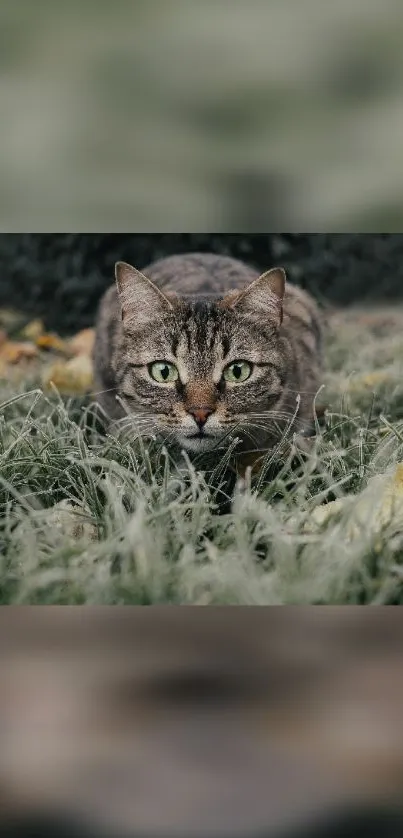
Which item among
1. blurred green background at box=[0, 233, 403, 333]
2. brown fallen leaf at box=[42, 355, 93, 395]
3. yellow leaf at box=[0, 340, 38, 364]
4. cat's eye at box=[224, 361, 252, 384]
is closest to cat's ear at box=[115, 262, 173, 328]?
cat's eye at box=[224, 361, 252, 384]

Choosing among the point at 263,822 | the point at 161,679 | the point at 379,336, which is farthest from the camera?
the point at 379,336

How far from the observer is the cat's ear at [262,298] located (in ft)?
4.62

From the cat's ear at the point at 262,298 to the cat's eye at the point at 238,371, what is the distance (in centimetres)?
7

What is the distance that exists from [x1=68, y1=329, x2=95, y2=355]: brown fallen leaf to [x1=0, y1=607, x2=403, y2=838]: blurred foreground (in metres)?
1.24

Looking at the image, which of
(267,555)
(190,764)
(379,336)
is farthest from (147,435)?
(379,336)

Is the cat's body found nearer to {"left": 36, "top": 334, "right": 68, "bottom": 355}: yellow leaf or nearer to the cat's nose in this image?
the cat's nose

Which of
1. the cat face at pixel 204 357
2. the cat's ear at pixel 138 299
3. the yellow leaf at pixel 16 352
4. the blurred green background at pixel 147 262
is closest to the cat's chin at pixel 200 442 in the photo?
the cat face at pixel 204 357

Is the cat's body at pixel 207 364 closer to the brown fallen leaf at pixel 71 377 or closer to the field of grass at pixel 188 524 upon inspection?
the field of grass at pixel 188 524

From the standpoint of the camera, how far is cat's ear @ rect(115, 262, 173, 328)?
1.41 meters

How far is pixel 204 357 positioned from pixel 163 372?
7 cm

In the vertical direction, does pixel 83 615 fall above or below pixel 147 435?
below
